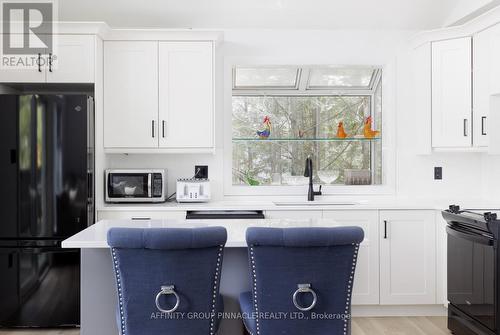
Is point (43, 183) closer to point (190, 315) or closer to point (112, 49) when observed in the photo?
point (112, 49)

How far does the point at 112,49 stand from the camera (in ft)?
12.1

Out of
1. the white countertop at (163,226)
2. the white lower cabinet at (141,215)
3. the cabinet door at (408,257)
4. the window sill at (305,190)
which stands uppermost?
the window sill at (305,190)

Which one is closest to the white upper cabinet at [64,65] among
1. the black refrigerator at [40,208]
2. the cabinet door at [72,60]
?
the cabinet door at [72,60]

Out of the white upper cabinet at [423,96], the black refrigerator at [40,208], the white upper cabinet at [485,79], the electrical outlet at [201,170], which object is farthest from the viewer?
the electrical outlet at [201,170]

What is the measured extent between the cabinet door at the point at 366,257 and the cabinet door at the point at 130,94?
1.61 meters

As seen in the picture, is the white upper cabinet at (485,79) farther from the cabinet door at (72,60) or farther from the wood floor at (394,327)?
the cabinet door at (72,60)

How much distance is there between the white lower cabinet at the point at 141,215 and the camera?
11.4 ft

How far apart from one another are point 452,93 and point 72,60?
300 centimetres

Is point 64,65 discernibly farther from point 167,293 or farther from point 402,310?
point 402,310

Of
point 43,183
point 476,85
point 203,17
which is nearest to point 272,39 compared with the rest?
point 203,17

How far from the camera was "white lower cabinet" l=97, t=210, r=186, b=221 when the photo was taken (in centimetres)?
349

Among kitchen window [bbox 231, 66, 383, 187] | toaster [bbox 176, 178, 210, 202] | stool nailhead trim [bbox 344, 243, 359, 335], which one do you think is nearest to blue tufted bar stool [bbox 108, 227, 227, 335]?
stool nailhead trim [bbox 344, 243, 359, 335]

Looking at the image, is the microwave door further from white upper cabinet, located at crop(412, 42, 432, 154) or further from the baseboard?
white upper cabinet, located at crop(412, 42, 432, 154)

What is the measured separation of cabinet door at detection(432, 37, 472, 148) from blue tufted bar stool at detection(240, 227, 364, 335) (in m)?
2.40
